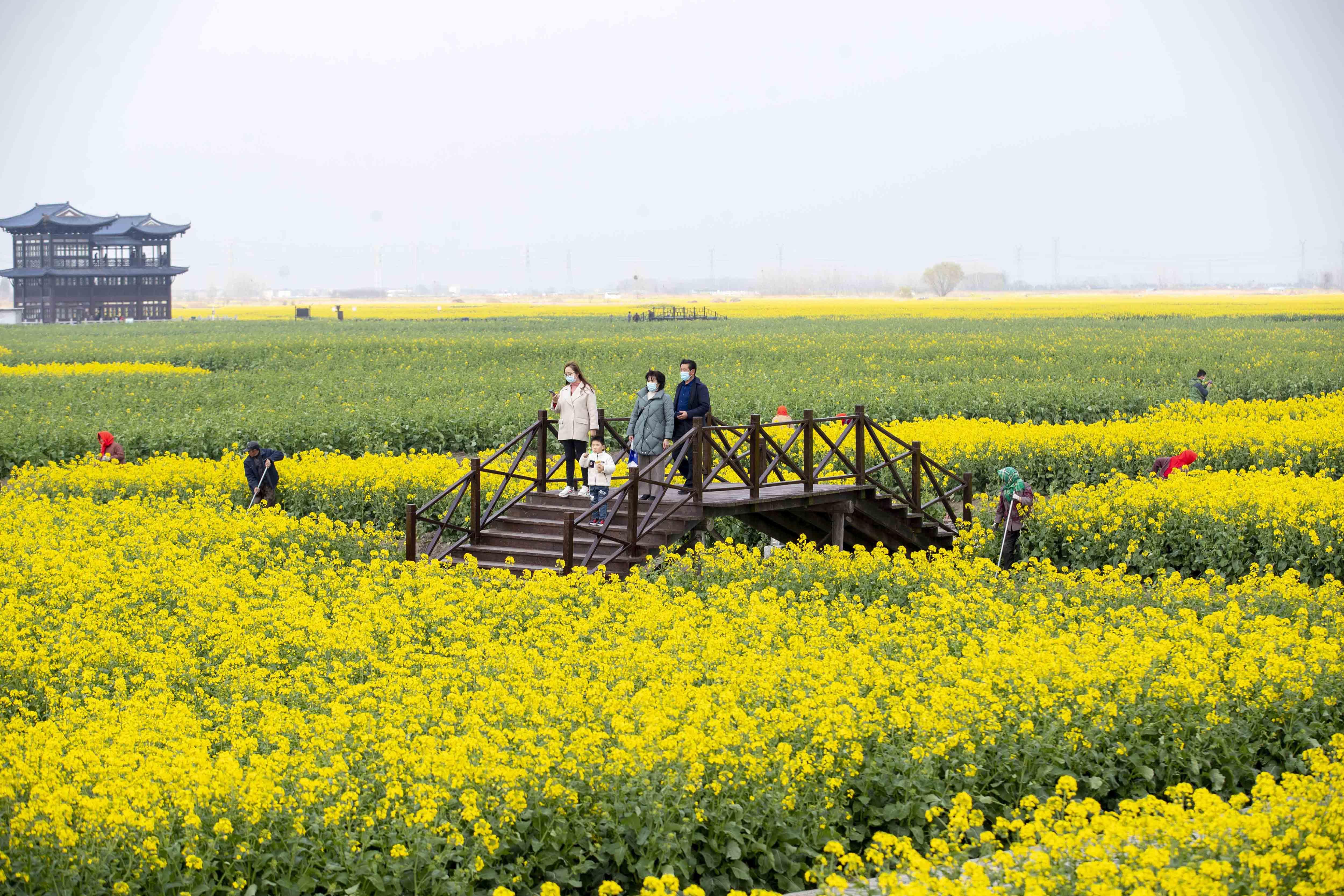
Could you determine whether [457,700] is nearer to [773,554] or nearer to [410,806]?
[410,806]

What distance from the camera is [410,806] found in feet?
29.0

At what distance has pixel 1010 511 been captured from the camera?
18.9m

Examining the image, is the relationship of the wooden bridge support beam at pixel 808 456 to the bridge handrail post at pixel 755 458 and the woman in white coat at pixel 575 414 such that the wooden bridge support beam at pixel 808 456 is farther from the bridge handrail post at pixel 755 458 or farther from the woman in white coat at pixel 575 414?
the woman in white coat at pixel 575 414

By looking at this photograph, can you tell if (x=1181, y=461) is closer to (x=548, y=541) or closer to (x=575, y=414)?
(x=575, y=414)

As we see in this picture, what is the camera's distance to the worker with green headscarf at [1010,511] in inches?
742

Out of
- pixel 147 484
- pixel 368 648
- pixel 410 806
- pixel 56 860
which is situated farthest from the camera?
pixel 147 484

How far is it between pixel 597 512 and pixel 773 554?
233cm

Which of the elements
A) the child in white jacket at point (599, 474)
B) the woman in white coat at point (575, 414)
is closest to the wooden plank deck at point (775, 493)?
the child in white jacket at point (599, 474)

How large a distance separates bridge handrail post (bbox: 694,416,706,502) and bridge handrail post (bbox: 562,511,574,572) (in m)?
1.57

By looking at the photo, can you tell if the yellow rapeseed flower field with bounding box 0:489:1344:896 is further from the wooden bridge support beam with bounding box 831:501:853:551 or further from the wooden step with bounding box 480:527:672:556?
the wooden bridge support beam with bounding box 831:501:853:551

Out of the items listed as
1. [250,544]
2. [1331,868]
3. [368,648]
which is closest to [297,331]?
[250,544]

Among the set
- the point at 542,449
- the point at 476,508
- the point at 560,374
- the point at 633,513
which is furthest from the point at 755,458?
the point at 560,374

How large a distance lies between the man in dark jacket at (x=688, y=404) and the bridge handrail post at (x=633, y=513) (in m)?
1.28

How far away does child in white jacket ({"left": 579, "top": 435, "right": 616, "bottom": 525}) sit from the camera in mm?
17422
